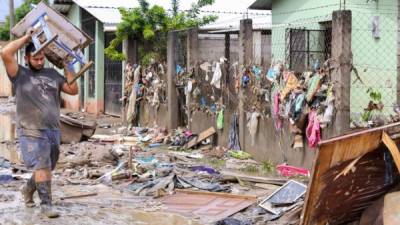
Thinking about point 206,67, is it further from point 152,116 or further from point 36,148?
point 36,148

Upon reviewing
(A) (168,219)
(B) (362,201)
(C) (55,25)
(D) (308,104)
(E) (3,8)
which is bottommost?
(A) (168,219)

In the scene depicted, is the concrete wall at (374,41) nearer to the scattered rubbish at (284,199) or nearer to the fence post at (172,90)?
the fence post at (172,90)

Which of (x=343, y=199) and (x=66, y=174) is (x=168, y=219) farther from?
(x=66, y=174)

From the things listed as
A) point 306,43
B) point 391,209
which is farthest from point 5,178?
point 306,43

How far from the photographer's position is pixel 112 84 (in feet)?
65.7

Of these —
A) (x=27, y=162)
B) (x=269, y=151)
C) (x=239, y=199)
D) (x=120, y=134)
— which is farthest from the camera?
(x=120, y=134)

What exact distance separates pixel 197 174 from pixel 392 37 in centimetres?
614

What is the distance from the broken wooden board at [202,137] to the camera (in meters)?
12.2

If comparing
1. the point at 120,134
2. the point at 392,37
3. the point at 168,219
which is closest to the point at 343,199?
the point at 168,219

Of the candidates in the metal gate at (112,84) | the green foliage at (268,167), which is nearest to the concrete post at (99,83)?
the metal gate at (112,84)

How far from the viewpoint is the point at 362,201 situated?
5.07 meters

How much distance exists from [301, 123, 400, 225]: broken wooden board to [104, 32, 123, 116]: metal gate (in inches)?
578

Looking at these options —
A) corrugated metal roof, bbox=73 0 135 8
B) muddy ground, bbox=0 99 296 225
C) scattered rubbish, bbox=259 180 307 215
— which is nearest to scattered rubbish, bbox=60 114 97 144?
muddy ground, bbox=0 99 296 225

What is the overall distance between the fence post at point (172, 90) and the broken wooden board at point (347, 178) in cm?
926
